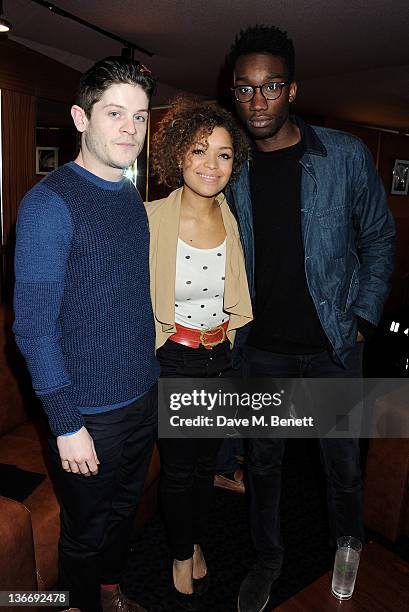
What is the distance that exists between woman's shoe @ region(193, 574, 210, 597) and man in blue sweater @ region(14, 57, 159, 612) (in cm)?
52

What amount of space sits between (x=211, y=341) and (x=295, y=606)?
2.72ft

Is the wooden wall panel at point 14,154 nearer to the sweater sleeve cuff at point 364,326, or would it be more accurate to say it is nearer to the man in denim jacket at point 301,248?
the man in denim jacket at point 301,248

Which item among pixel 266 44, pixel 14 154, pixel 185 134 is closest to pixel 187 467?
pixel 185 134

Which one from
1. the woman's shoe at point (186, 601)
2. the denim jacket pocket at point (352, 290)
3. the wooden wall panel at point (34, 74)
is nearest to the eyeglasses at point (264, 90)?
the denim jacket pocket at point (352, 290)

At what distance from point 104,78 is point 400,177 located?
7625mm

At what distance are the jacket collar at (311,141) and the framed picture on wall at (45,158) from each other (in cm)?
293

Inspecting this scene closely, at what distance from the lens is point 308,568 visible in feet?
7.20

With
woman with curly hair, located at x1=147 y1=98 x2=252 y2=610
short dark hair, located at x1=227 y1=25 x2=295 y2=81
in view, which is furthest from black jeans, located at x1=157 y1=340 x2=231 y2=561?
short dark hair, located at x1=227 y1=25 x2=295 y2=81

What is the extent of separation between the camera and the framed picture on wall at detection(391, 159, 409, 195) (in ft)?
26.2

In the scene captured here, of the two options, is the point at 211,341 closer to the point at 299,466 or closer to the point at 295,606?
the point at 295,606

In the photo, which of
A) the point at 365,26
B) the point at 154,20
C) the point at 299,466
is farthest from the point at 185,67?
the point at 299,466

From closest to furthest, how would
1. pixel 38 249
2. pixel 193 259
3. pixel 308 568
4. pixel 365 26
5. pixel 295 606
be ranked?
pixel 38 249
pixel 295 606
pixel 193 259
pixel 308 568
pixel 365 26

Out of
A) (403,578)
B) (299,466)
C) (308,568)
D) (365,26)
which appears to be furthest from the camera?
(365,26)

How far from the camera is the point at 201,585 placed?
2.05 meters
